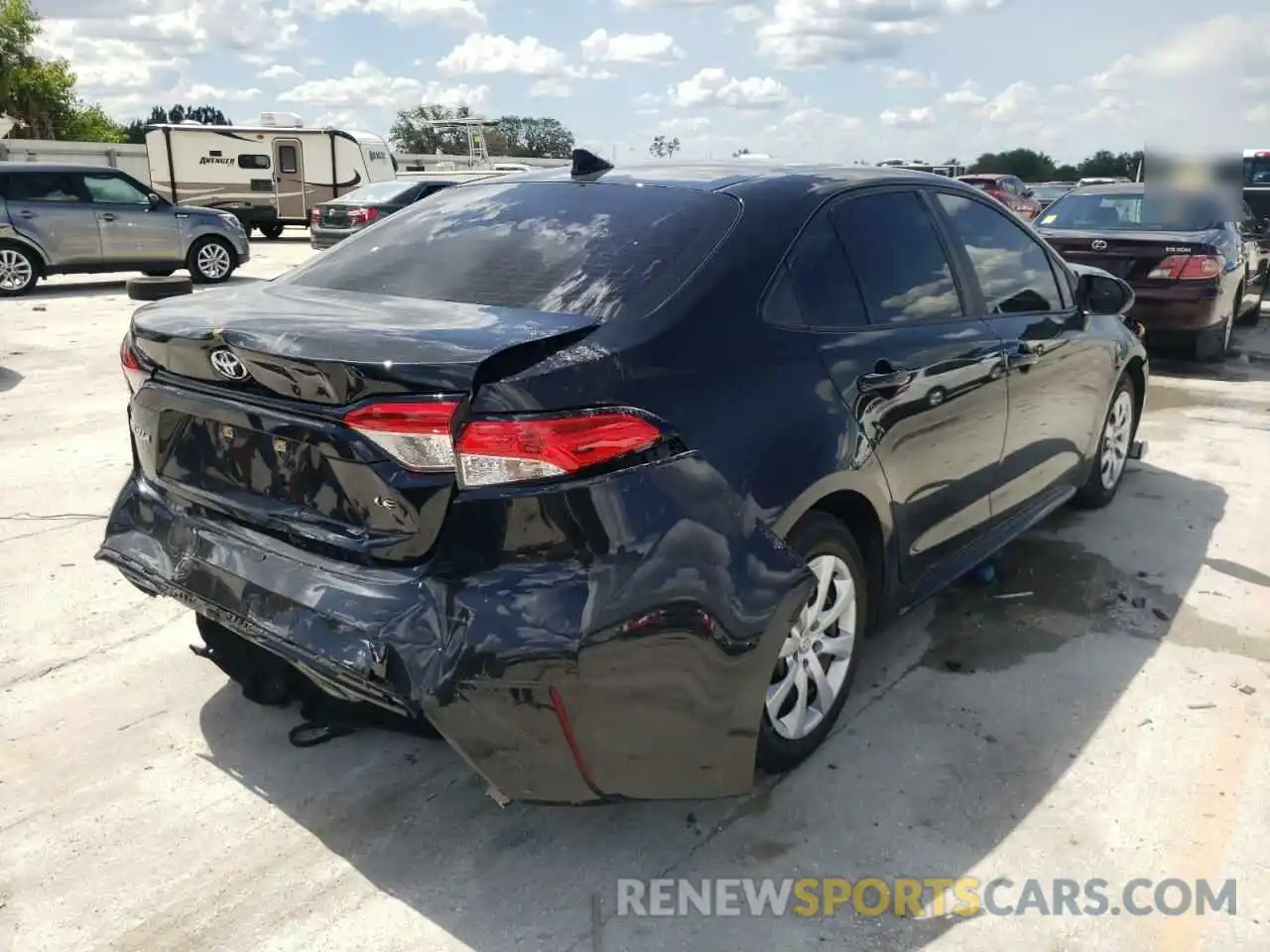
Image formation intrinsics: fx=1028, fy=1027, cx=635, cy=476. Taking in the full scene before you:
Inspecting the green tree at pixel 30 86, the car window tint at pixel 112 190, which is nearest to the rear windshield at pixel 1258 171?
the car window tint at pixel 112 190

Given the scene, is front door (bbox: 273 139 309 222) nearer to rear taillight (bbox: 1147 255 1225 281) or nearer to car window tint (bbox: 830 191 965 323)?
rear taillight (bbox: 1147 255 1225 281)

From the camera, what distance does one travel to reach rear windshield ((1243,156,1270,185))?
1605cm

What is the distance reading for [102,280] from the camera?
16.1m

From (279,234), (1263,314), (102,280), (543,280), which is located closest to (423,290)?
(543,280)

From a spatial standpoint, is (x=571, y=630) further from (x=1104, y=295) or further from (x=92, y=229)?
(x=92, y=229)

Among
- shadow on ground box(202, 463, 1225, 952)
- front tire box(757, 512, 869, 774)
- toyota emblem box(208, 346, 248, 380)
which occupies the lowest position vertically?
shadow on ground box(202, 463, 1225, 952)

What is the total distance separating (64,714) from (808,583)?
2.41m

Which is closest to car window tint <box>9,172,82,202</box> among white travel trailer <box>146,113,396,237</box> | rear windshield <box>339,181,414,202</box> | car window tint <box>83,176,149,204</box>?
car window tint <box>83,176,149,204</box>

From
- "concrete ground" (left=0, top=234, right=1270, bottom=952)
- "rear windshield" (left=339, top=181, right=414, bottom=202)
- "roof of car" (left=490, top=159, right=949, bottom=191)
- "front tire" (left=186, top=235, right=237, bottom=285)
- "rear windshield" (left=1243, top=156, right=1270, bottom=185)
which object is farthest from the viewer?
"rear windshield" (left=339, top=181, right=414, bottom=202)

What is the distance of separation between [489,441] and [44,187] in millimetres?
14455

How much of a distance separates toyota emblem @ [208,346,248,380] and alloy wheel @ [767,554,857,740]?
61.4 inches

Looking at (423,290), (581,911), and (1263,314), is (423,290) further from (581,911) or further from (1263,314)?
(1263,314)

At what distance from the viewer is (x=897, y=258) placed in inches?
133

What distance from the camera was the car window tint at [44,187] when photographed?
1366cm
